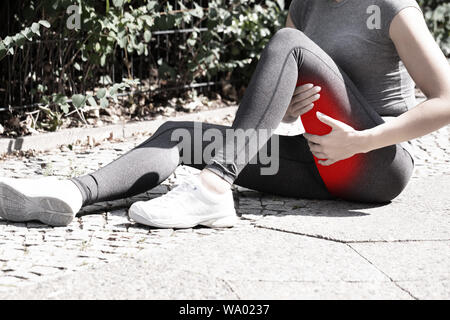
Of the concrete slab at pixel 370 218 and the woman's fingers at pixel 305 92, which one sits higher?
the woman's fingers at pixel 305 92

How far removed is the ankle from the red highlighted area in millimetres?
451

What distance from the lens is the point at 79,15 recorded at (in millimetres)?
4898

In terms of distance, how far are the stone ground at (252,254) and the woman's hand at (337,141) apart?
0.29 metres

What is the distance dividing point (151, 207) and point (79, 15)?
221 cm

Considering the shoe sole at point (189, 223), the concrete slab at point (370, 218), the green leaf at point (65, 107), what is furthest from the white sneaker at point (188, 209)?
the green leaf at point (65, 107)

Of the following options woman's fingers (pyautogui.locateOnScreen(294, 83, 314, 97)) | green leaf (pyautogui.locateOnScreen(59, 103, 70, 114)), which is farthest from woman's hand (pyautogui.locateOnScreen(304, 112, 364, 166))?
green leaf (pyautogui.locateOnScreen(59, 103, 70, 114))

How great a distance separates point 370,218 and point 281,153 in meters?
0.48

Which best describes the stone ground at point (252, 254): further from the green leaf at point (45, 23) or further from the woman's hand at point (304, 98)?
the green leaf at point (45, 23)

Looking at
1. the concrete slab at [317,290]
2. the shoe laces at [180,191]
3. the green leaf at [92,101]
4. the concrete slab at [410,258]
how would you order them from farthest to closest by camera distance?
the green leaf at [92,101] < the shoe laces at [180,191] < the concrete slab at [410,258] < the concrete slab at [317,290]

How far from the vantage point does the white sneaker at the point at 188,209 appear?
3025mm

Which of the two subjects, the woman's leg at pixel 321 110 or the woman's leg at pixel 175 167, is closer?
the woman's leg at pixel 321 110

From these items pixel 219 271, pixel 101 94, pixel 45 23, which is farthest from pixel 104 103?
pixel 219 271
